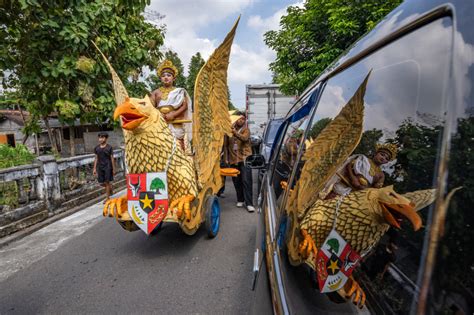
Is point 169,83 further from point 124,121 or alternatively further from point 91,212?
point 91,212

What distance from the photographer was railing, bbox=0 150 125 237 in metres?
4.12

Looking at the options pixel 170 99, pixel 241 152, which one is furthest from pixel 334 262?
pixel 241 152

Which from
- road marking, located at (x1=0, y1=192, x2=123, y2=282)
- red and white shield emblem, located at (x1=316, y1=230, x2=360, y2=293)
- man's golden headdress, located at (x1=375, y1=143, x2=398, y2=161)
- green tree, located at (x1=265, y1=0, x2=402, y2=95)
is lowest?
road marking, located at (x1=0, y1=192, x2=123, y2=282)

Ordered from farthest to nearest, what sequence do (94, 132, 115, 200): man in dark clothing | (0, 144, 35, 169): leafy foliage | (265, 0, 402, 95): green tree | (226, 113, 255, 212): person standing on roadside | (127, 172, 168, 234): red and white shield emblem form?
(265, 0, 402, 95): green tree, (94, 132, 115, 200): man in dark clothing, (0, 144, 35, 169): leafy foliage, (226, 113, 255, 212): person standing on roadside, (127, 172, 168, 234): red and white shield emblem

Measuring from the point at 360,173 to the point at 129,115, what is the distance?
2.40 m

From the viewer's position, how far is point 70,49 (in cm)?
521

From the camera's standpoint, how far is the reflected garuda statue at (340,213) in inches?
26.7

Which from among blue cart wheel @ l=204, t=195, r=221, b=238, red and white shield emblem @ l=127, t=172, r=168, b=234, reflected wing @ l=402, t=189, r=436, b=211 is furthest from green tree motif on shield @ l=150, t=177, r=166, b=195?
reflected wing @ l=402, t=189, r=436, b=211

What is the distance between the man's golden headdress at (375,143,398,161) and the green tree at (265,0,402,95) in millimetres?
6155

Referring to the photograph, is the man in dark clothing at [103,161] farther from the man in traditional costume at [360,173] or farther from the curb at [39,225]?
the man in traditional costume at [360,173]

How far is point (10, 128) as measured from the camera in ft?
67.2

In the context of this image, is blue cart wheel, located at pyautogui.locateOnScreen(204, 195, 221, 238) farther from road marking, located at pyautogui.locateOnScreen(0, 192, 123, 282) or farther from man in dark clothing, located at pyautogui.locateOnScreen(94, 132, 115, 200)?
man in dark clothing, located at pyautogui.locateOnScreen(94, 132, 115, 200)

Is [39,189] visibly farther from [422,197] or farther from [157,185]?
[422,197]

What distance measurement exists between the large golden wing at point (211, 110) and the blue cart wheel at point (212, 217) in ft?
0.99
